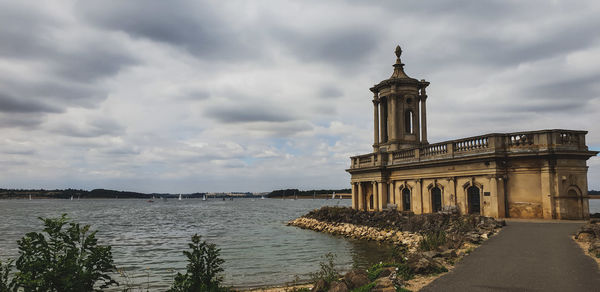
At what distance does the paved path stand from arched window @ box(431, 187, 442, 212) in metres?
12.3

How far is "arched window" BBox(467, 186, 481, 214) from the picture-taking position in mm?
26781

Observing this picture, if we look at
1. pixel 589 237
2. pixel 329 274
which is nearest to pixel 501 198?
pixel 589 237

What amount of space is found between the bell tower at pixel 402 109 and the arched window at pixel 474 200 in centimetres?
1215

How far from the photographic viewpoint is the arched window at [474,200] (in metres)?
26.8

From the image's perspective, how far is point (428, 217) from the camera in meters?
27.6

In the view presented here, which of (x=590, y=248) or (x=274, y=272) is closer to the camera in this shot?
(x=590, y=248)

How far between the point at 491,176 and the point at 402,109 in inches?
606

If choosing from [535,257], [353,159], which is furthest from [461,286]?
[353,159]

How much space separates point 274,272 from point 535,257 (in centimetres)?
1186

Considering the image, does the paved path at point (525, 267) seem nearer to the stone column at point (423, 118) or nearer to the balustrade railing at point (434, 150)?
the balustrade railing at point (434, 150)

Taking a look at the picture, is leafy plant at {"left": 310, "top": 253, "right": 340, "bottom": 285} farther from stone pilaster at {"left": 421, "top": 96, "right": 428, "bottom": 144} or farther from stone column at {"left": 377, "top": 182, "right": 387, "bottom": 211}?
stone pilaster at {"left": 421, "top": 96, "right": 428, "bottom": 144}

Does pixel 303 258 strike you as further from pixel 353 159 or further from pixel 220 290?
pixel 353 159

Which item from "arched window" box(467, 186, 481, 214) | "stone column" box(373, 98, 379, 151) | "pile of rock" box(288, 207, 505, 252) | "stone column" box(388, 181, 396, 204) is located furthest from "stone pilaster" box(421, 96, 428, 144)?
"arched window" box(467, 186, 481, 214)

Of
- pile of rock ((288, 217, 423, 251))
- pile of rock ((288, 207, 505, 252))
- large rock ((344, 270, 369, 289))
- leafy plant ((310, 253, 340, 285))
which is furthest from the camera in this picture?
pile of rock ((288, 217, 423, 251))
